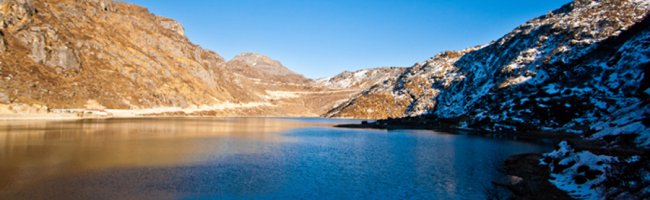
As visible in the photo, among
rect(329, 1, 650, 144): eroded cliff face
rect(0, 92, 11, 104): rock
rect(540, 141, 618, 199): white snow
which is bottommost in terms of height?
rect(540, 141, 618, 199): white snow

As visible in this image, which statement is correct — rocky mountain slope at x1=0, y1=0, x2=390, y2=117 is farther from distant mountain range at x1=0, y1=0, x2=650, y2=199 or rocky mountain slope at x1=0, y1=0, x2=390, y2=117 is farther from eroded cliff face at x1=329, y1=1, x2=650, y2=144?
eroded cliff face at x1=329, y1=1, x2=650, y2=144

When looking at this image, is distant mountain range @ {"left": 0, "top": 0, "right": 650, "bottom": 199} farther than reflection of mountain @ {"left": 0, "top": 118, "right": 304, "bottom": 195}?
Yes

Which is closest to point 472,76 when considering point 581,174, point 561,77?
point 561,77

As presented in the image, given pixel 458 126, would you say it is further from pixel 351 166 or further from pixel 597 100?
pixel 351 166

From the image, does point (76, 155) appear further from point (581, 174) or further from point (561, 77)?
point (561, 77)

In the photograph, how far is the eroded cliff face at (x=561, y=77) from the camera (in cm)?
8738

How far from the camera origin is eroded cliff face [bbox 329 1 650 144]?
87.4 metres

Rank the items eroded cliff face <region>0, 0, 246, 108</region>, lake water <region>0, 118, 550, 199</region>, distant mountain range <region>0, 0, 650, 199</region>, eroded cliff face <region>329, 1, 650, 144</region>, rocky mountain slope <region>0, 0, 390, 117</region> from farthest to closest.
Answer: eroded cliff face <region>0, 0, 246, 108</region> < rocky mountain slope <region>0, 0, 390, 117</region> < eroded cliff face <region>329, 1, 650, 144</region> < distant mountain range <region>0, 0, 650, 199</region> < lake water <region>0, 118, 550, 199</region>

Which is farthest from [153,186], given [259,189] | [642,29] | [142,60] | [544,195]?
[142,60]

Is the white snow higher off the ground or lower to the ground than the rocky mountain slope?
lower

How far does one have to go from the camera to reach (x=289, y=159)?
141ft

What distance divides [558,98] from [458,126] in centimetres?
2696

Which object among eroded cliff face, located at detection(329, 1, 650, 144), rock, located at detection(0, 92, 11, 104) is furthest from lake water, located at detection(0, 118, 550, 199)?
rock, located at detection(0, 92, 11, 104)

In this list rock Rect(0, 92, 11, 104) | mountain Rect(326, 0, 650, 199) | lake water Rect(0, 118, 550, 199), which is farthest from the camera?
rock Rect(0, 92, 11, 104)
